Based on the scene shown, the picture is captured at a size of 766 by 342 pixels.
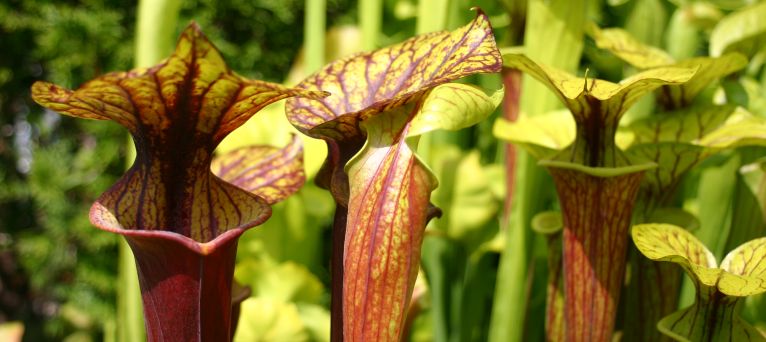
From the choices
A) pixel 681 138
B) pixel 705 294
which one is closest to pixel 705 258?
pixel 705 294

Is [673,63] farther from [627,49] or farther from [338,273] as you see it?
[338,273]

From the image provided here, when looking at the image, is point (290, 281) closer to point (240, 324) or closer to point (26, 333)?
point (240, 324)

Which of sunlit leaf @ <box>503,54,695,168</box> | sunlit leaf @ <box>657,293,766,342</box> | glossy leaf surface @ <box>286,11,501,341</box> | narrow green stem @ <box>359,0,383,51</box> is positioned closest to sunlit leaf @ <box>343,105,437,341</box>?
glossy leaf surface @ <box>286,11,501,341</box>

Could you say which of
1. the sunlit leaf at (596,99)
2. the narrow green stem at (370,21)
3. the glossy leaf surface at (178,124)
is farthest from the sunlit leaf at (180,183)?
the narrow green stem at (370,21)

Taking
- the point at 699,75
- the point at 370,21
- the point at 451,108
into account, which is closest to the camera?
the point at 451,108

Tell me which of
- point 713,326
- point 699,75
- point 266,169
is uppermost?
point 699,75
